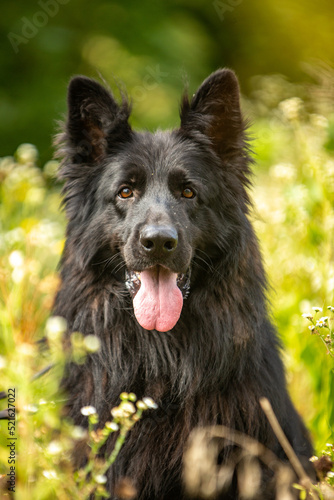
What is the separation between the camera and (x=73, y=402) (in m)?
3.57

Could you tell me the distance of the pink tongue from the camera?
3.36 metres

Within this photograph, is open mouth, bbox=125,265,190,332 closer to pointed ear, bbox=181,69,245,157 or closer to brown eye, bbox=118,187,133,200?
brown eye, bbox=118,187,133,200

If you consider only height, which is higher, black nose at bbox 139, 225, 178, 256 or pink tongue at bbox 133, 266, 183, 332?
black nose at bbox 139, 225, 178, 256

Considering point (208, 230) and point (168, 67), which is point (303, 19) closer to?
point (168, 67)

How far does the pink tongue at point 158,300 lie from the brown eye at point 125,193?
1.80 ft

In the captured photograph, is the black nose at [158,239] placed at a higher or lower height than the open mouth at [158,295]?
higher

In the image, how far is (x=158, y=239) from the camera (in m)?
3.27

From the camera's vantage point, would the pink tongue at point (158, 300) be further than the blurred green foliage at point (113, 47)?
No

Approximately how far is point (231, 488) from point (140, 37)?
9969mm

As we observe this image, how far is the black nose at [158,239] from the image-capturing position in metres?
3.27

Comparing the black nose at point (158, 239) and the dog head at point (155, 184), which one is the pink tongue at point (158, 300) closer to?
the dog head at point (155, 184)

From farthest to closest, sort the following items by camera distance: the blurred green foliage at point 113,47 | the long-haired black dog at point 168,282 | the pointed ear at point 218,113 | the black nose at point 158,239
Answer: the blurred green foliage at point 113,47 → the pointed ear at point 218,113 → the long-haired black dog at point 168,282 → the black nose at point 158,239

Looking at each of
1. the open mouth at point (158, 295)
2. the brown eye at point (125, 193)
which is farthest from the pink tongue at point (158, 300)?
the brown eye at point (125, 193)

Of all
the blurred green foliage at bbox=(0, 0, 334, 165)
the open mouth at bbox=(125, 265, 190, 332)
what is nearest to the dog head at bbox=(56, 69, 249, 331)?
the open mouth at bbox=(125, 265, 190, 332)
